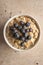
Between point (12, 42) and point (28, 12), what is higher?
point (28, 12)

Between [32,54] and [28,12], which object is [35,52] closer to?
[32,54]

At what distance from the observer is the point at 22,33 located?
0.95m

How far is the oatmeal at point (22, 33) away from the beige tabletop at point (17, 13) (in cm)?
4

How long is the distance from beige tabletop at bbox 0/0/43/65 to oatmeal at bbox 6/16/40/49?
0.04 metres

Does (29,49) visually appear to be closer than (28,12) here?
Yes

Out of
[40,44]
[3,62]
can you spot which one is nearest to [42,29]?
[40,44]

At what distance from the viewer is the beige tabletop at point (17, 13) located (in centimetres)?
101

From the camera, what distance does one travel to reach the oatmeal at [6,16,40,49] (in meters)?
0.94

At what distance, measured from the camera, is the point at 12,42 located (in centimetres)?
95

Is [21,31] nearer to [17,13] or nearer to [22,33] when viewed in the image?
[22,33]

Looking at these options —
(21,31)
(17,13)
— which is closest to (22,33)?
(21,31)

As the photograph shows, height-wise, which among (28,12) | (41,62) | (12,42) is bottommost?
(41,62)

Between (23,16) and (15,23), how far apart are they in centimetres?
5

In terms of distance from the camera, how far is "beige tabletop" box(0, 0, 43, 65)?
101 cm
